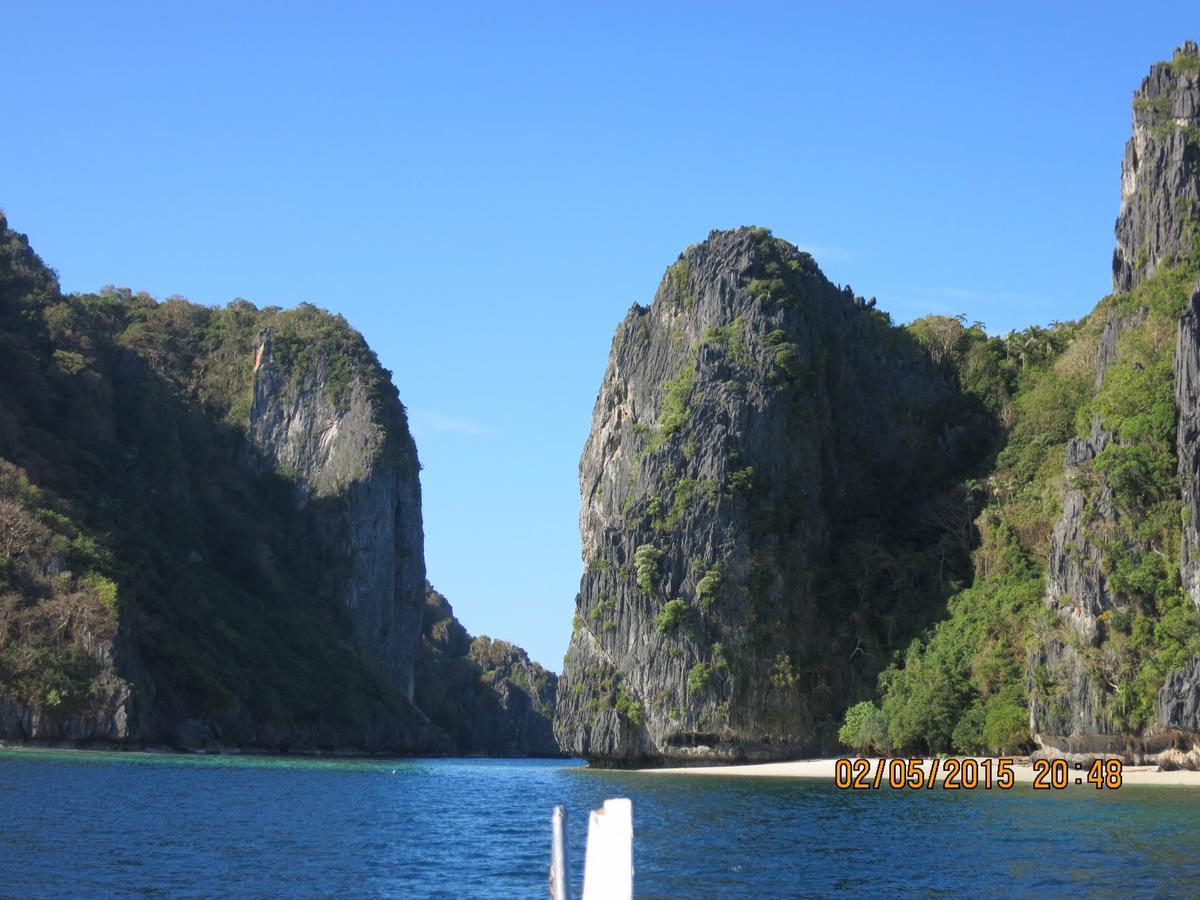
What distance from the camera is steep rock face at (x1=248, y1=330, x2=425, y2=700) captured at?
13200cm

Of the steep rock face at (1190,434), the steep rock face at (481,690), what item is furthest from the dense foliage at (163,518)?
the steep rock face at (1190,434)

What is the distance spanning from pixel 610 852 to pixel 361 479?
128580mm

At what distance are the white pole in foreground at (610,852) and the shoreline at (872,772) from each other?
46341mm

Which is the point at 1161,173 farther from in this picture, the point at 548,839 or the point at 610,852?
the point at 610,852

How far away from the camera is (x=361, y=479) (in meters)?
132

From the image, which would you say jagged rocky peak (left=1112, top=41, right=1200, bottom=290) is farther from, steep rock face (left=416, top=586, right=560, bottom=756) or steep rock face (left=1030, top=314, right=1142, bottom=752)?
steep rock face (left=416, top=586, right=560, bottom=756)

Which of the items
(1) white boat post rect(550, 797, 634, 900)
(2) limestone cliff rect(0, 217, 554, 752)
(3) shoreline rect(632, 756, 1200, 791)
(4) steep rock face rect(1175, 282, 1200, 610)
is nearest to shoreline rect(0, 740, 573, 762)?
(2) limestone cliff rect(0, 217, 554, 752)

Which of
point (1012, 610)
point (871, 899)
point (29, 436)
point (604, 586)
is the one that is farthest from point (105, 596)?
point (871, 899)

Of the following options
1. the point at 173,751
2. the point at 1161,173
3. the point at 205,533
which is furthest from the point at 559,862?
the point at 205,533

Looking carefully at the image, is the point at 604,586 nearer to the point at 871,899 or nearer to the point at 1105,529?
the point at 1105,529
